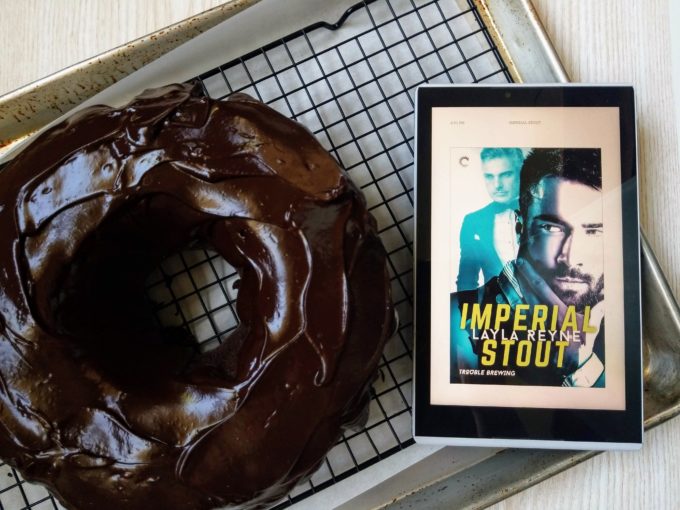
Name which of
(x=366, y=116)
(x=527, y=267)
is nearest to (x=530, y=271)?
(x=527, y=267)

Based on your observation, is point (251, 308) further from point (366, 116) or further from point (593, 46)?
point (593, 46)

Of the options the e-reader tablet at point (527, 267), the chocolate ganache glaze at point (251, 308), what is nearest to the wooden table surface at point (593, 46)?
the e-reader tablet at point (527, 267)

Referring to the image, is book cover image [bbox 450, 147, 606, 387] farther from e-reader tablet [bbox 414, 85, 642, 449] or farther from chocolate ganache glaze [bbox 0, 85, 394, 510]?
chocolate ganache glaze [bbox 0, 85, 394, 510]

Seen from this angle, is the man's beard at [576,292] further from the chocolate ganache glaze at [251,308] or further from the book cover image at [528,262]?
the chocolate ganache glaze at [251,308]

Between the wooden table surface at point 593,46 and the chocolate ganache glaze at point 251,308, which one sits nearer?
the chocolate ganache glaze at point 251,308

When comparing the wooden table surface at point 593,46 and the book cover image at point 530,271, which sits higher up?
the wooden table surface at point 593,46

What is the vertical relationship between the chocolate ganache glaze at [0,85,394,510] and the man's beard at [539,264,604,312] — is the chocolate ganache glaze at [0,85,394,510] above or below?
above

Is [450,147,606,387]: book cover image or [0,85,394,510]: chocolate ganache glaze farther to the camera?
[450,147,606,387]: book cover image

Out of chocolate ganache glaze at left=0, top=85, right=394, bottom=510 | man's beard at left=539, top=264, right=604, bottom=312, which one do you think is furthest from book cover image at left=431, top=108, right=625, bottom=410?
chocolate ganache glaze at left=0, top=85, right=394, bottom=510
